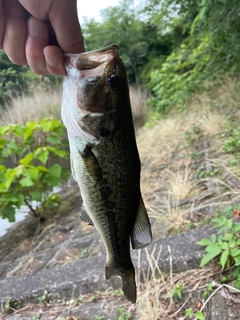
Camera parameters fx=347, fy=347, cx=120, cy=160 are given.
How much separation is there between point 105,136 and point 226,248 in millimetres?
1155

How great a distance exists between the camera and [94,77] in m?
1.32

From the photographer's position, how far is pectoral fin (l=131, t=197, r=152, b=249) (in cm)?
138

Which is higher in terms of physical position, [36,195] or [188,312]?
[36,195]

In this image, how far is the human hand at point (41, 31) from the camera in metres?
1.29

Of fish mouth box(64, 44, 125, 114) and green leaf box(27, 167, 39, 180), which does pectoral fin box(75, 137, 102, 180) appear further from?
green leaf box(27, 167, 39, 180)

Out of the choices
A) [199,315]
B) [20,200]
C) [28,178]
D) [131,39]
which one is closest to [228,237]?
[199,315]

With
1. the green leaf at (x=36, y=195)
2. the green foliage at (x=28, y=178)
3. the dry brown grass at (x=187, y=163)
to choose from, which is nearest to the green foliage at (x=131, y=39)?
the dry brown grass at (x=187, y=163)

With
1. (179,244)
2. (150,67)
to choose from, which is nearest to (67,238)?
(179,244)

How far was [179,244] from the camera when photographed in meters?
2.51

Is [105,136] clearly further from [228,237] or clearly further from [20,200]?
[20,200]

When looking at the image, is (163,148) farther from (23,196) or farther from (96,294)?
(96,294)

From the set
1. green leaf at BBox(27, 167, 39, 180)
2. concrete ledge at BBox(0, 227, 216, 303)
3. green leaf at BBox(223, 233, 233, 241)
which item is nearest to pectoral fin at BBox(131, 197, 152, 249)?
green leaf at BBox(223, 233, 233, 241)

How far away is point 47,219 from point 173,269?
9.08 ft

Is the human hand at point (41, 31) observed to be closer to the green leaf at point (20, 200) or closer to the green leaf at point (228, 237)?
the green leaf at point (228, 237)
